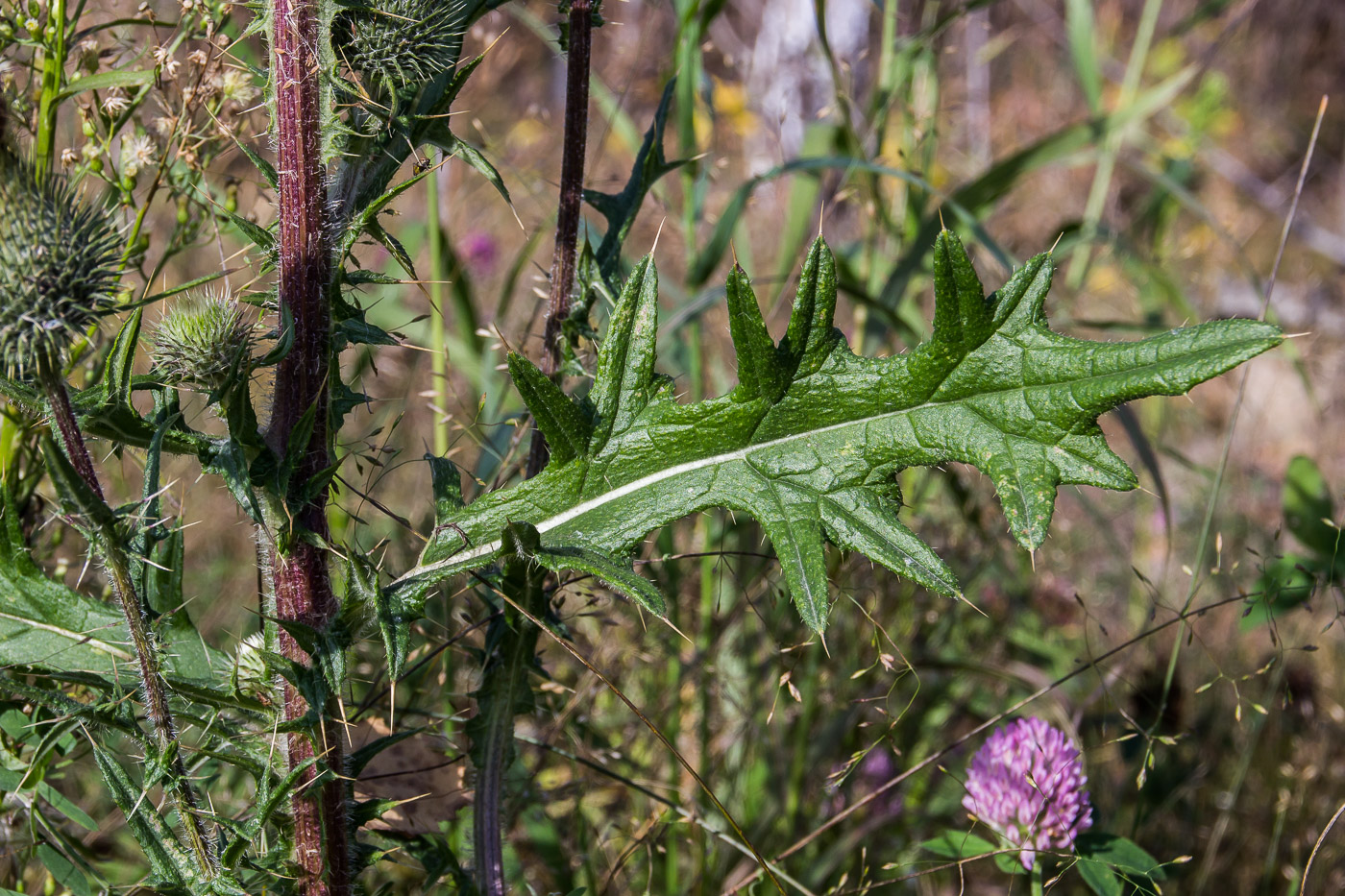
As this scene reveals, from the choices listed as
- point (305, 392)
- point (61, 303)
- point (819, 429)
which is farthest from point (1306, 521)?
point (61, 303)

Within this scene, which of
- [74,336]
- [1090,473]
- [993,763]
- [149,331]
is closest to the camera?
[74,336]

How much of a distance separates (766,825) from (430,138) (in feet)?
5.44

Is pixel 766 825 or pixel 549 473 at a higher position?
pixel 549 473

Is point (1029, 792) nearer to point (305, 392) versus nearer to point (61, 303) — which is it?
point (305, 392)

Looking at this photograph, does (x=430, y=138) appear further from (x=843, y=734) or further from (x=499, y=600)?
(x=843, y=734)

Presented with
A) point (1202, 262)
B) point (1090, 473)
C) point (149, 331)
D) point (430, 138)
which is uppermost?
point (430, 138)

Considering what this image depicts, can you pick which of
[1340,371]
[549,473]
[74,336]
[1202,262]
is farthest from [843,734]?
[1202,262]

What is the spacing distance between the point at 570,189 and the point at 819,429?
487 millimetres

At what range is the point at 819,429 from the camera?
134 cm

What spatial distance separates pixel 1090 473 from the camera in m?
1.17

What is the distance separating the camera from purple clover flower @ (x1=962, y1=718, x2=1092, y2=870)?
162 cm

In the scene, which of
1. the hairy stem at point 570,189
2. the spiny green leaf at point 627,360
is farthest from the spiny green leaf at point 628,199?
the spiny green leaf at point 627,360

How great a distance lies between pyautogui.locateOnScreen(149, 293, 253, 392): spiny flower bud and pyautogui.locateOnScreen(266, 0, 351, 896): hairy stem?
63mm

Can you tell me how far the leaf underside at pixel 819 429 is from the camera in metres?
1.19
